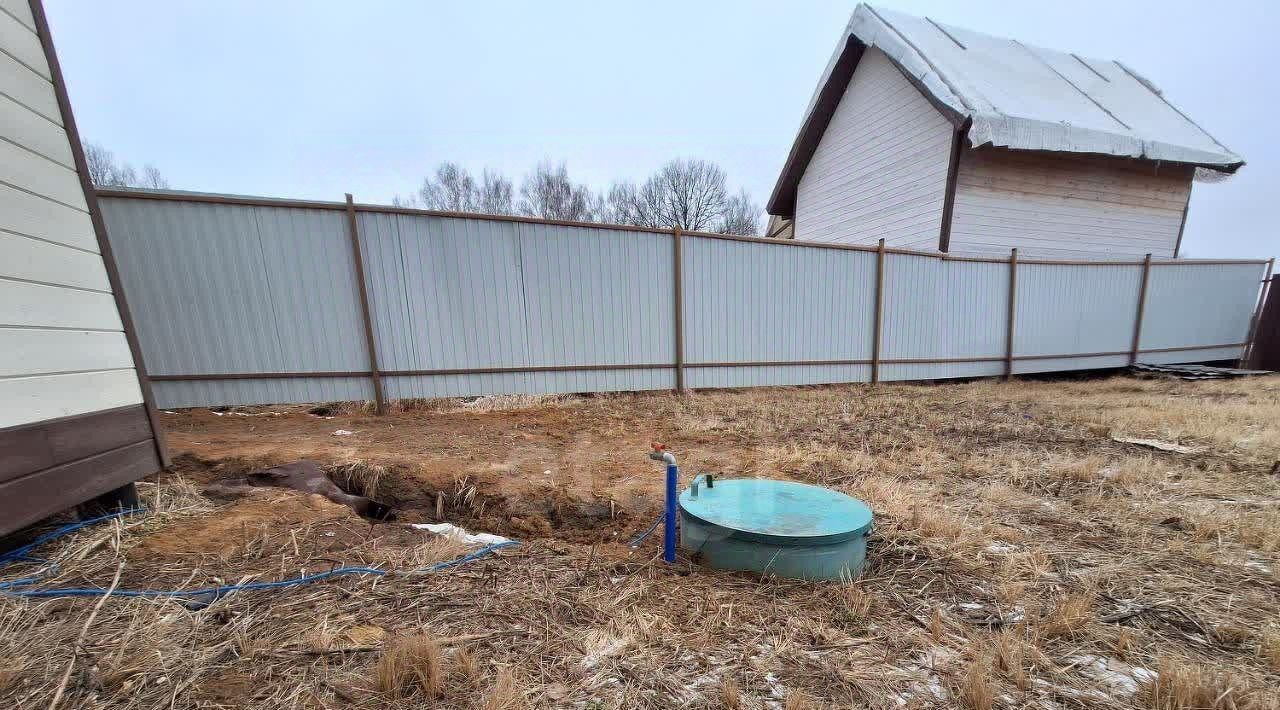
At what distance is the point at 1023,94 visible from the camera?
7348mm

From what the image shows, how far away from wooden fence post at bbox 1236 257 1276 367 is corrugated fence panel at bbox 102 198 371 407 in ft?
50.5

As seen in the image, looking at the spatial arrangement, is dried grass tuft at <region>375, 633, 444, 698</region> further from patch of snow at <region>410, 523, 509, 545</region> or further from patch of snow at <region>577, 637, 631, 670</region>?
patch of snow at <region>410, 523, 509, 545</region>

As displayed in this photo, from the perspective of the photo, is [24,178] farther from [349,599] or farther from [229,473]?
[349,599]

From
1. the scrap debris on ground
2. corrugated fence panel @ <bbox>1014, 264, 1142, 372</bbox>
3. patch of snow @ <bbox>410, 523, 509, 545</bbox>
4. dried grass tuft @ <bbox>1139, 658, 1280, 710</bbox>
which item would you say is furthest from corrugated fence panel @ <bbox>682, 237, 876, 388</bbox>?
the scrap debris on ground

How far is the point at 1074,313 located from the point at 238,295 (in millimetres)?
11842

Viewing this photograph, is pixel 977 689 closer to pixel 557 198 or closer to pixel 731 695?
pixel 731 695

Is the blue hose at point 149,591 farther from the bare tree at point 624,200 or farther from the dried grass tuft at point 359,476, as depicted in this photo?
the bare tree at point 624,200

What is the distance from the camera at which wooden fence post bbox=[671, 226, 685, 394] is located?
17.3 feet

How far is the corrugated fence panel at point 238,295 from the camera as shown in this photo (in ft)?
12.6

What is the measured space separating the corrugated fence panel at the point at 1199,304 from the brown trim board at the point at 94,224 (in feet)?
42.6

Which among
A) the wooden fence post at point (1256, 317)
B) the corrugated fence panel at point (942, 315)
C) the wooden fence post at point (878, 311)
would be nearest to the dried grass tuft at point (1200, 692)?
the wooden fence post at point (878, 311)

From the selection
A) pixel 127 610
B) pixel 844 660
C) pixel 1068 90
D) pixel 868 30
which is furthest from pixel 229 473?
pixel 1068 90

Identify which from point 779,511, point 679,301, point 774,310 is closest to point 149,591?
point 779,511

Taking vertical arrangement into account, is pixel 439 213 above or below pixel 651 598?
above
